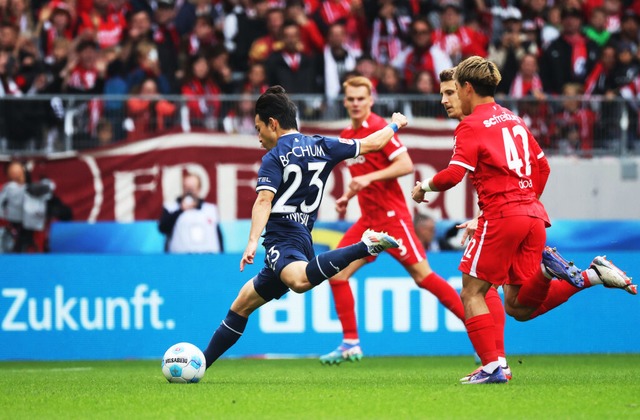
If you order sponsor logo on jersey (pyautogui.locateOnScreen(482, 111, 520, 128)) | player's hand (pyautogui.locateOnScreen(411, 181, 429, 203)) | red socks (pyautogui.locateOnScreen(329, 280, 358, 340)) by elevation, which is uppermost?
sponsor logo on jersey (pyautogui.locateOnScreen(482, 111, 520, 128))

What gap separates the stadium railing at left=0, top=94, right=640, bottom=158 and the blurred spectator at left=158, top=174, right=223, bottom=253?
Answer: 106 cm

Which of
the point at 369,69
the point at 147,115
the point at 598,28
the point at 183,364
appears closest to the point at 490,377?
the point at 183,364

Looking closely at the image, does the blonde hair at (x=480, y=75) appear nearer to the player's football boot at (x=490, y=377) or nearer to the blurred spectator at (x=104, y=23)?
the player's football boot at (x=490, y=377)

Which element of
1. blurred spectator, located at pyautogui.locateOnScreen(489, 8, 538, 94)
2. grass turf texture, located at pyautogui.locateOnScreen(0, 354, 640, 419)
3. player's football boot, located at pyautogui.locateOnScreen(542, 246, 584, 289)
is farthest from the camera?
blurred spectator, located at pyautogui.locateOnScreen(489, 8, 538, 94)

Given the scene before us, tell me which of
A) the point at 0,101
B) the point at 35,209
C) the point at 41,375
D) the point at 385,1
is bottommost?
the point at 41,375

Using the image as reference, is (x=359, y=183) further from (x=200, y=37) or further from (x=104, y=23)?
(x=104, y=23)

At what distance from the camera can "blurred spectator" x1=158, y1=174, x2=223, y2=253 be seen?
14.8 metres

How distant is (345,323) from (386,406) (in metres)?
4.32

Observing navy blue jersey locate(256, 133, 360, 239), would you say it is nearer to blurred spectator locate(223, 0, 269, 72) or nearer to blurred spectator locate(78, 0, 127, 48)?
blurred spectator locate(223, 0, 269, 72)

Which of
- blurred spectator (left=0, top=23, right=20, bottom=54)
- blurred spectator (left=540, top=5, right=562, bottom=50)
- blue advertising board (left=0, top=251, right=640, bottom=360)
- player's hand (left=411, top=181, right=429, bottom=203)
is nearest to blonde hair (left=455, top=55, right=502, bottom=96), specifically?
player's hand (left=411, top=181, right=429, bottom=203)

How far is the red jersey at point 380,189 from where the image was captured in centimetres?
1130

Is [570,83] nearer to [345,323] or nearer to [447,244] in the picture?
[447,244]

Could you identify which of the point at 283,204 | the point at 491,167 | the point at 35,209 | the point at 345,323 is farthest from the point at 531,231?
the point at 35,209

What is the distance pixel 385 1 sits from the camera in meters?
18.0
